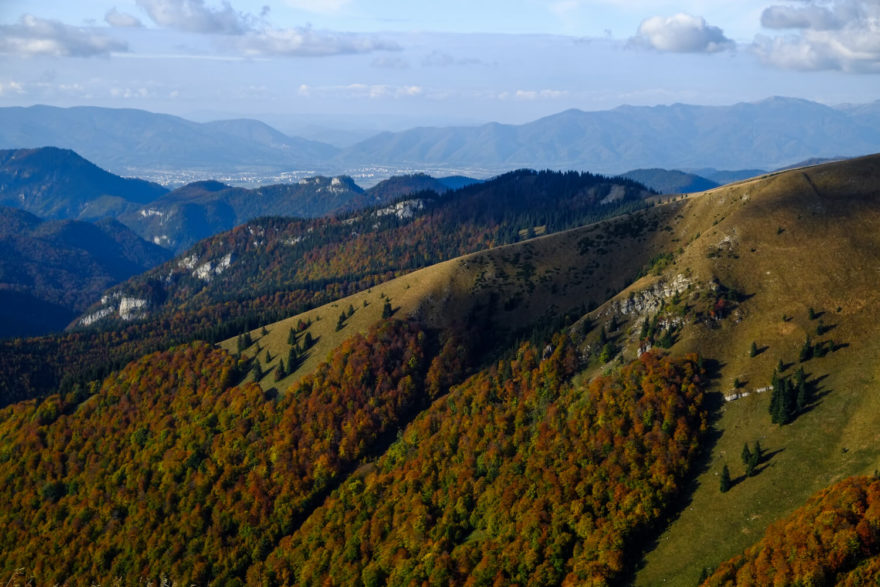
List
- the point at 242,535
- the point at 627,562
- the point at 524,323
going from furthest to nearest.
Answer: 1. the point at 524,323
2. the point at 242,535
3. the point at 627,562

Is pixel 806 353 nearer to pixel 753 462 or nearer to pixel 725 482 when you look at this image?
pixel 753 462

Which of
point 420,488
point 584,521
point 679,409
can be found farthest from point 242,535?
point 679,409

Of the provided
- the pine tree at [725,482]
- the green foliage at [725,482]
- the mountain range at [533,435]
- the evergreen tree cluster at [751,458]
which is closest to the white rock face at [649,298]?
the mountain range at [533,435]

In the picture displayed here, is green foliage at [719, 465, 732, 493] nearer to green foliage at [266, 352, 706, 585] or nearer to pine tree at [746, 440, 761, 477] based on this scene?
pine tree at [746, 440, 761, 477]

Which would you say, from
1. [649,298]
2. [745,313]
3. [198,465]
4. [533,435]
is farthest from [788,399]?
[198,465]

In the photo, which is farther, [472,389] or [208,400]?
[208,400]

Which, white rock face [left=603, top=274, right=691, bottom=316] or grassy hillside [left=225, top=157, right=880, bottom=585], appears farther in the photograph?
white rock face [left=603, top=274, right=691, bottom=316]

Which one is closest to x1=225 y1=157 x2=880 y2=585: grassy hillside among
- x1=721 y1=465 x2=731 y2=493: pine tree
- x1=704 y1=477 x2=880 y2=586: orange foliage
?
x1=721 y1=465 x2=731 y2=493: pine tree

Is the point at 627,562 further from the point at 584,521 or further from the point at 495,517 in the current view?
the point at 495,517
